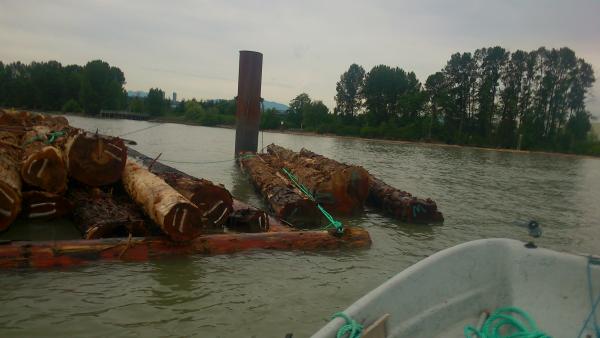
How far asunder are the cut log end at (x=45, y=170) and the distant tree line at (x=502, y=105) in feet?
227

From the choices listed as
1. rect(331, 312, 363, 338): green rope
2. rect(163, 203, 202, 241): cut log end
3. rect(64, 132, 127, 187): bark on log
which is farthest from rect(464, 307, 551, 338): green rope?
rect(64, 132, 127, 187): bark on log

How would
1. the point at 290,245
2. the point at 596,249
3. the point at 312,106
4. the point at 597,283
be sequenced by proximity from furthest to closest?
1. the point at 312,106
2. the point at 596,249
3. the point at 290,245
4. the point at 597,283

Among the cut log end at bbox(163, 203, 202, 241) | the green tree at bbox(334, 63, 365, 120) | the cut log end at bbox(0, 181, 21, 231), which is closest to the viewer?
the cut log end at bbox(0, 181, 21, 231)

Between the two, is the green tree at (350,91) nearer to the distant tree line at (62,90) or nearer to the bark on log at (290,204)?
the distant tree line at (62,90)

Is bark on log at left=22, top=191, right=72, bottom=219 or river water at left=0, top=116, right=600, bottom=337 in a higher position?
bark on log at left=22, top=191, right=72, bottom=219

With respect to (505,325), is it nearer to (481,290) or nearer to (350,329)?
(481,290)

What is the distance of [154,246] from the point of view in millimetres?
5656

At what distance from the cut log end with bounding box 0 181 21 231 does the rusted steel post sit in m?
11.8

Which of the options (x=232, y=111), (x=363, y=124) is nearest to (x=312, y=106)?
(x=363, y=124)

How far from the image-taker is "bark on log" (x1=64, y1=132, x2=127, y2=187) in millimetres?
6727

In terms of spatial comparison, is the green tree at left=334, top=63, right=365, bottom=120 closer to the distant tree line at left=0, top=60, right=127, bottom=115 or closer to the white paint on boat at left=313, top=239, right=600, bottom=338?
the distant tree line at left=0, top=60, right=127, bottom=115

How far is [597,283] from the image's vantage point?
10.9 ft

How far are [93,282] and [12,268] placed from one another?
94 cm

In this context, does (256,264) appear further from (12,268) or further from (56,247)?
(12,268)
